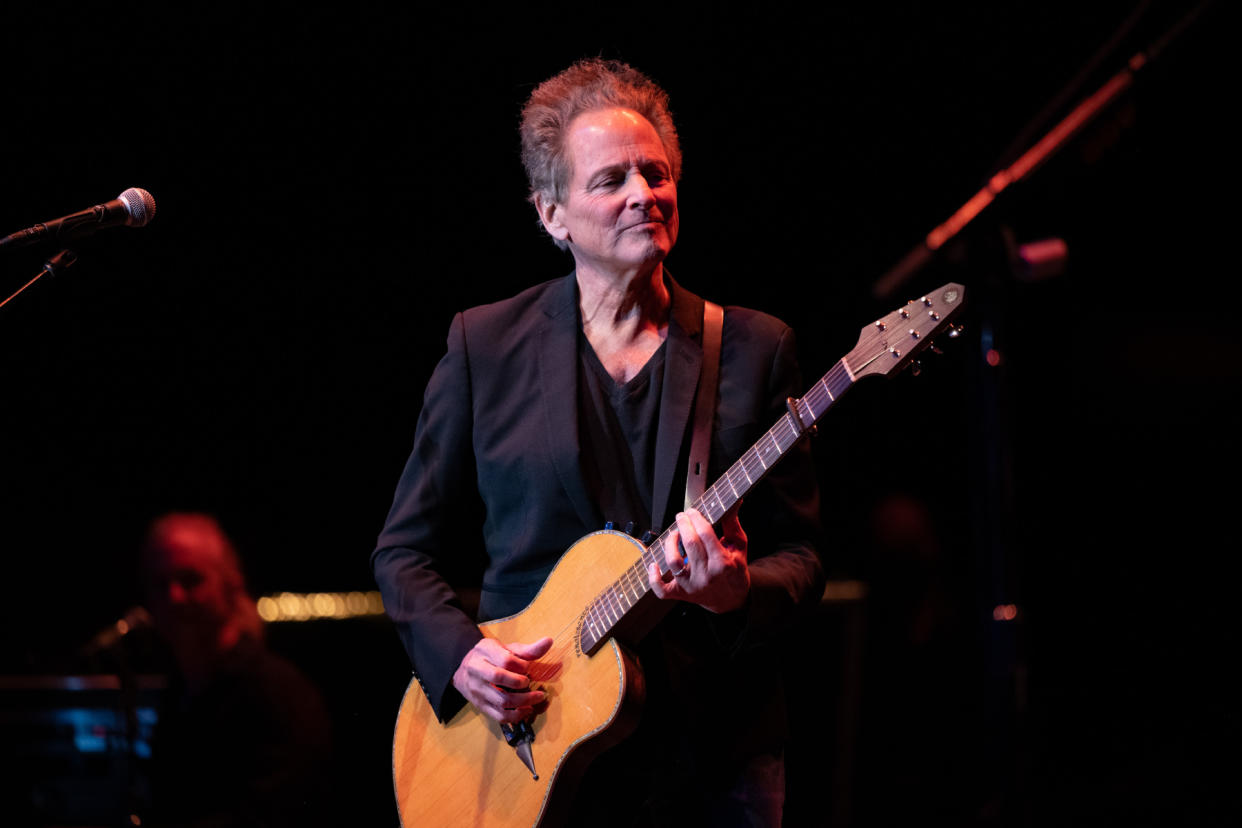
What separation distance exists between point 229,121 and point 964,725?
165 inches

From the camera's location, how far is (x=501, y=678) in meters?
2.32

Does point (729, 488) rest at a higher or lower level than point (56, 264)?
lower

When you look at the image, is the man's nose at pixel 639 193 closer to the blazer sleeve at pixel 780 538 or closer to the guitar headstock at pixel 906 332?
the blazer sleeve at pixel 780 538

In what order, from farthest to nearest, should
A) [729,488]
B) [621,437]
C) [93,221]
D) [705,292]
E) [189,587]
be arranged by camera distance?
[705,292]
[189,587]
[621,437]
[93,221]
[729,488]

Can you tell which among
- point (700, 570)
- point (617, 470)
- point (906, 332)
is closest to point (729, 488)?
point (700, 570)

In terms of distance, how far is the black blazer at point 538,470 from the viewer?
7.89ft

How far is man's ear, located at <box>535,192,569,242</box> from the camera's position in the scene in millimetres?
2699

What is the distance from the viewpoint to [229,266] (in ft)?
14.8

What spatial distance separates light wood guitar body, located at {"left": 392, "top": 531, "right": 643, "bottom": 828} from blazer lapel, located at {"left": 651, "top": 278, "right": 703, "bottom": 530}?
150mm

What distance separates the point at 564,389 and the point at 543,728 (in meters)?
0.78

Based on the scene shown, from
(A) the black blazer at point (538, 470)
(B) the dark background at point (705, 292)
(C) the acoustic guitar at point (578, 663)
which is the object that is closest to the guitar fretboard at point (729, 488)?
(C) the acoustic guitar at point (578, 663)

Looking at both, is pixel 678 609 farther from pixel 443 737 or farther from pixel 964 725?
pixel 964 725

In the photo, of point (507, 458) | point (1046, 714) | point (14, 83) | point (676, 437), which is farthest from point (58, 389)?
point (1046, 714)

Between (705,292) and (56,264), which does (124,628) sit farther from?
(705,292)
